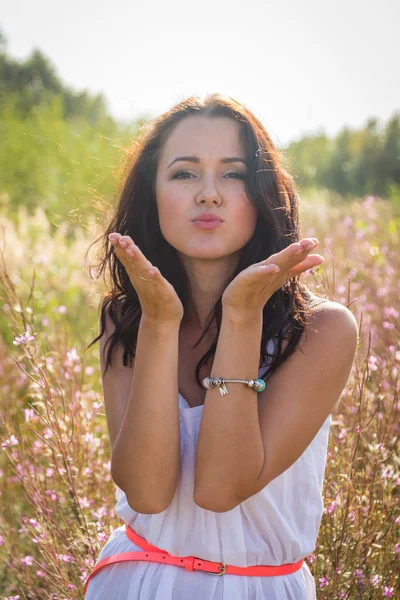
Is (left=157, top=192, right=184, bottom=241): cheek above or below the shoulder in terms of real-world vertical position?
above

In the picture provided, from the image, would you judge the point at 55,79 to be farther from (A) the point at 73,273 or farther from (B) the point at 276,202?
(B) the point at 276,202

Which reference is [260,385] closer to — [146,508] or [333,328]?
[333,328]

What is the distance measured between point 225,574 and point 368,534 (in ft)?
2.04

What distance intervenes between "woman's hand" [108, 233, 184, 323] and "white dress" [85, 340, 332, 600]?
12.0 inches

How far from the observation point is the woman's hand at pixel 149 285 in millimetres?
1646

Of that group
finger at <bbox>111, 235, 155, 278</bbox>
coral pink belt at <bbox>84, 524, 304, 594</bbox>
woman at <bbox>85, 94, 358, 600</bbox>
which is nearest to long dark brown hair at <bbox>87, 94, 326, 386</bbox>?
woman at <bbox>85, 94, 358, 600</bbox>

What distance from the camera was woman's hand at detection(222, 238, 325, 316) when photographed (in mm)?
1541

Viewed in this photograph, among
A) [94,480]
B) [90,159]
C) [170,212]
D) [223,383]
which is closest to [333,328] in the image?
[223,383]

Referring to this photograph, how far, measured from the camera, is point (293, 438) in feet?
5.39

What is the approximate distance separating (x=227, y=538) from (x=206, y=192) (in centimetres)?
98

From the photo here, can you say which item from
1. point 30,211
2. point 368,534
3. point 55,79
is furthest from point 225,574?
point 55,79

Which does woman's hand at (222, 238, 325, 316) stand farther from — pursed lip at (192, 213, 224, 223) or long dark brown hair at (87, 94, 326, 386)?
pursed lip at (192, 213, 224, 223)

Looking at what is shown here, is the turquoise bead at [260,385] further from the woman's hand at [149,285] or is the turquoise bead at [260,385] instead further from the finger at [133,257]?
the finger at [133,257]

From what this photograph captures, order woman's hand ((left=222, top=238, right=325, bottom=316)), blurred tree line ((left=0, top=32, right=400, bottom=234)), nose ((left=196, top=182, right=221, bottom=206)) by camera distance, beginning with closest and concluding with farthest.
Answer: woman's hand ((left=222, top=238, right=325, bottom=316)), nose ((left=196, top=182, right=221, bottom=206)), blurred tree line ((left=0, top=32, right=400, bottom=234))
